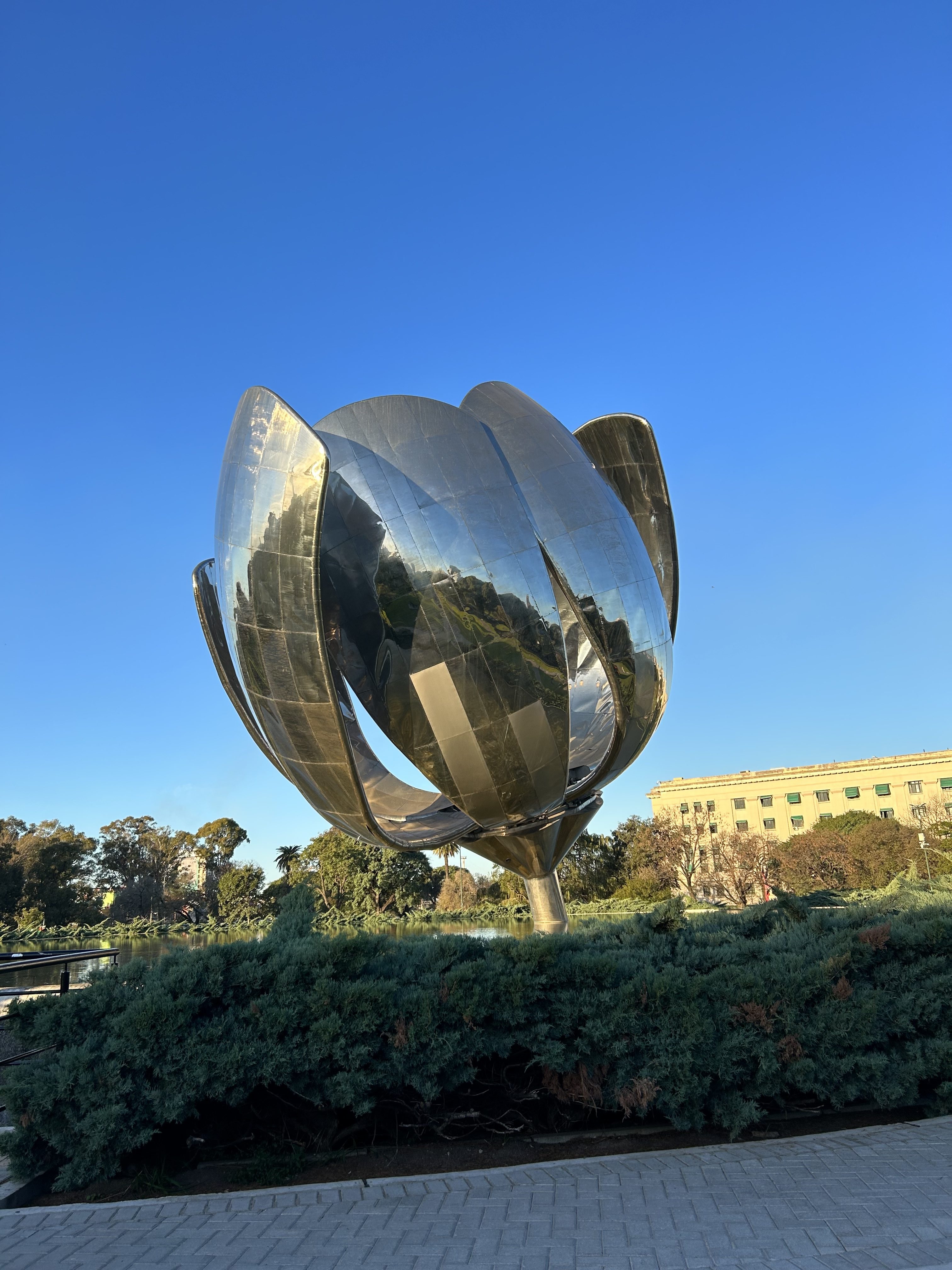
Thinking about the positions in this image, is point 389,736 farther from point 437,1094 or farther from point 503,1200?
point 503,1200

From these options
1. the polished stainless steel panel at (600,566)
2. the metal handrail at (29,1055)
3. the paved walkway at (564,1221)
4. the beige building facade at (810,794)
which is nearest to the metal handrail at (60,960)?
the metal handrail at (29,1055)

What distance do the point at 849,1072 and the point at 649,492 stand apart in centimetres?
568

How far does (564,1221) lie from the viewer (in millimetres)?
4184

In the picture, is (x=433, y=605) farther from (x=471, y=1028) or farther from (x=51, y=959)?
(x=51, y=959)

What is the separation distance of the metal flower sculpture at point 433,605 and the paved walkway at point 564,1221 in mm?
2919

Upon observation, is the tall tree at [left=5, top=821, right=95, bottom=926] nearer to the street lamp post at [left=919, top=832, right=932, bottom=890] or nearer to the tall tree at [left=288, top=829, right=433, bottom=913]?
the tall tree at [left=288, top=829, right=433, bottom=913]

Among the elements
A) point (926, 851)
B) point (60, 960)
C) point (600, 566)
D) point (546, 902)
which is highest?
point (600, 566)

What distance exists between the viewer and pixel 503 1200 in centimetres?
453

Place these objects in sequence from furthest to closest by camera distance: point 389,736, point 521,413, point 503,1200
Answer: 1. point 521,413
2. point 389,736
3. point 503,1200

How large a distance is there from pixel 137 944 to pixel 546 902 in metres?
24.5

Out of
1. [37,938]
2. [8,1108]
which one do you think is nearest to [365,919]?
[37,938]

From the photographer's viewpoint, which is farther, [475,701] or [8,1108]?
[475,701]

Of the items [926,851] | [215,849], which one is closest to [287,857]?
[215,849]

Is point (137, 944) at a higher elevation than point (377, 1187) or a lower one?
higher
